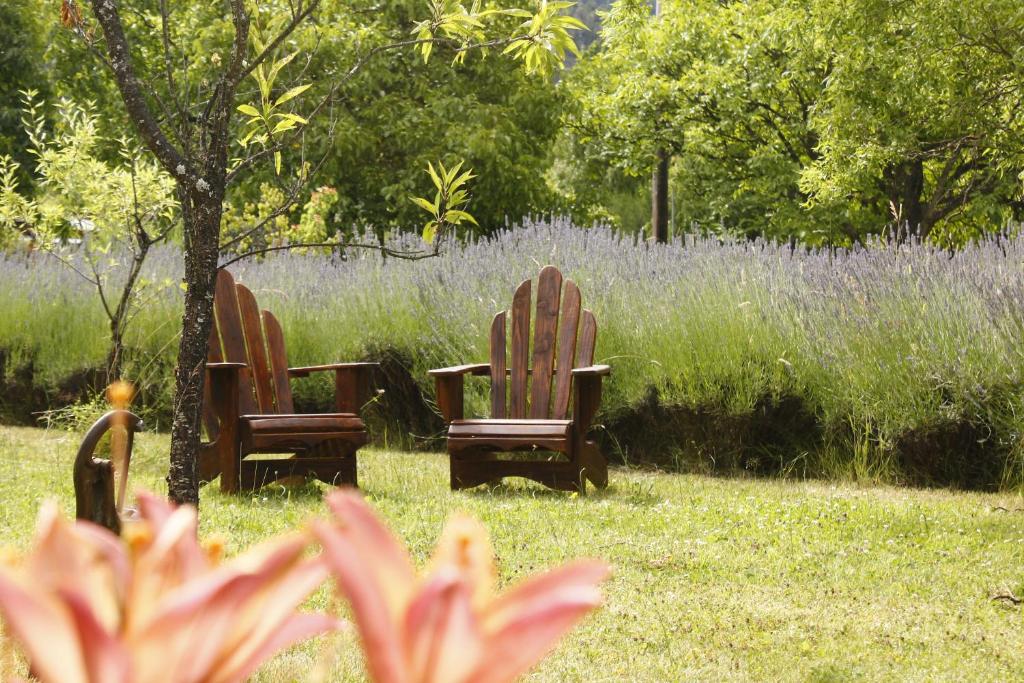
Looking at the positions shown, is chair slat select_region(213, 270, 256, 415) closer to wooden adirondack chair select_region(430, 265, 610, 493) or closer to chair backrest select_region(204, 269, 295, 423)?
chair backrest select_region(204, 269, 295, 423)

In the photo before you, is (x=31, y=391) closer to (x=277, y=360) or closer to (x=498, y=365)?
(x=277, y=360)

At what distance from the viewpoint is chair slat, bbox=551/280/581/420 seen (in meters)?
6.53

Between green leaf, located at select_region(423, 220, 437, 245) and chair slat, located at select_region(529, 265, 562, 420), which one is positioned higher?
green leaf, located at select_region(423, 220, 437, 245)

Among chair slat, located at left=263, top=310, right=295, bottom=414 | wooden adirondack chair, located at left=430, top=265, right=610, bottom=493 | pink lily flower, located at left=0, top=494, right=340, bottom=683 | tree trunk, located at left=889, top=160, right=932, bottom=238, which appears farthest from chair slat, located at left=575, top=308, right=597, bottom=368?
tree trunk, located at left=889, top=160, right=932, bottom=238

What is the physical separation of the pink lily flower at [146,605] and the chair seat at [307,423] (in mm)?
5703

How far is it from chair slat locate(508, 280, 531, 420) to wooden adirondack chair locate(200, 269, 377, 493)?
2.72 feet

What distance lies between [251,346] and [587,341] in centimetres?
190

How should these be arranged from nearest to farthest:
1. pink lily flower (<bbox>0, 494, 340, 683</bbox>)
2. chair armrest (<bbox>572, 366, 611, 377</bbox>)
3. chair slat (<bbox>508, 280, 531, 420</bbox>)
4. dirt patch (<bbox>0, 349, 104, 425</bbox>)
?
pink lily flower (<bbox>0, 494, 340, 683</bbox>) → chair armrest (<bbox>572, 366, 611, 377</bbox>) → chair slat (<bbox>508, 280, 531, 420</bbox>) → dirt patch (<bbox>0, 349, 104, 425</bbox>)

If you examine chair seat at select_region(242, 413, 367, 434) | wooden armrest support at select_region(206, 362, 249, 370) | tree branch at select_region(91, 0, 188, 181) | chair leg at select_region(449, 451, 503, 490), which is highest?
tree branch at select_region(91, 0, 188, 181)

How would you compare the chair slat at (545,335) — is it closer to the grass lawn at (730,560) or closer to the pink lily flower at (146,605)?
the grass lawn at (730,560)

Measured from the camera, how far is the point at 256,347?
657 cm

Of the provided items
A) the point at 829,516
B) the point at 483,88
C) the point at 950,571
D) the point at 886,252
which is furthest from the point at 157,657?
the point at 483,88

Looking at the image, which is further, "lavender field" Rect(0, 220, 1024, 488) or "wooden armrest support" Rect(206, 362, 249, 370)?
"lavender field" Rect(0, 220, 1024, 488)

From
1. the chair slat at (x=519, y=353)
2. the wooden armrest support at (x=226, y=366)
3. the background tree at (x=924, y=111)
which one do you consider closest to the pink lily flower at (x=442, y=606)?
the wooden armrest support at (x=226, y=366)
